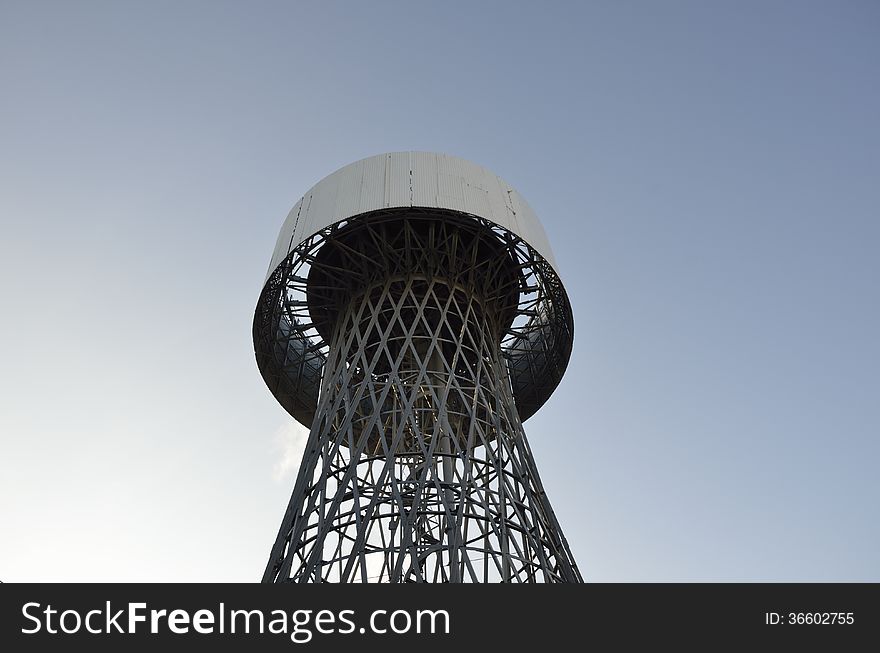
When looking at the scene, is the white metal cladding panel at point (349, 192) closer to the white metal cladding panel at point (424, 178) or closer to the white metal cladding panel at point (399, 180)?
the white metal cladding panel at point (399, 180)

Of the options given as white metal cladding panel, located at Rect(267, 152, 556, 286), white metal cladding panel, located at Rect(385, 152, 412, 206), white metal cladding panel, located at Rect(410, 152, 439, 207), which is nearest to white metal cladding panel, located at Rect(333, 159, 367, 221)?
white metal cladding panel, located at Rect(267, 152, 556, 286)

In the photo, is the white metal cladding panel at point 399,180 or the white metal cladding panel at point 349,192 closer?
the white metal cladding panel at point 399,180

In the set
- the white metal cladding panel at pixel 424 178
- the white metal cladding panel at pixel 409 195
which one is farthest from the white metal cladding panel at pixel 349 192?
the white metal cladding panel at pixel 424 178

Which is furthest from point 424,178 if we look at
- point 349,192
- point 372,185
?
point 349,192

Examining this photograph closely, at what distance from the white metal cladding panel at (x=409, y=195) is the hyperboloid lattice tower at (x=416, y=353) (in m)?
0.06

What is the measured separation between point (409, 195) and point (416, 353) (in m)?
4.21

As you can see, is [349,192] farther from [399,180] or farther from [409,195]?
[409,195]

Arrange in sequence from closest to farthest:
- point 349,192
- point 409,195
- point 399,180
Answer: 1. point 409,195
2. point 399,180
3. point 349,192

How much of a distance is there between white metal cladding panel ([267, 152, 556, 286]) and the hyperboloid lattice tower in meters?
0.06

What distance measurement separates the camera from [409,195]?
71.1ft

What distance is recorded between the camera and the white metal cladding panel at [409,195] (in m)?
21.7

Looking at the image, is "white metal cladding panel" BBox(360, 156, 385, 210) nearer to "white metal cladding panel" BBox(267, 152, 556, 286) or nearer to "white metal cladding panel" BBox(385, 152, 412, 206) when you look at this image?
"white metal cladding panel" BBox(267, 152, 556, 286)
